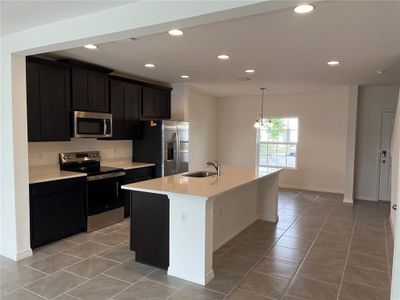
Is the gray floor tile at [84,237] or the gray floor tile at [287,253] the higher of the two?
the gray floor tile at [84,237]

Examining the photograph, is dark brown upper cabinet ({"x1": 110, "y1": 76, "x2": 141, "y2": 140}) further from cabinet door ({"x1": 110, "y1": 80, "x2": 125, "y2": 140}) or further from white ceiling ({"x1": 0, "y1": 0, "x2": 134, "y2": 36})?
white ceiling ({"x1": 0, "y1": 0, "x2": 134, "y2": 36})

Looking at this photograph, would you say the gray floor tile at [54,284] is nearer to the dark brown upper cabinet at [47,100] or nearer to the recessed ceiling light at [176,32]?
the dark brown upper cabinet at [47,100]

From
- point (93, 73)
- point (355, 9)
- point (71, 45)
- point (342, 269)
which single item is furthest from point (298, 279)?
point (93, 73)

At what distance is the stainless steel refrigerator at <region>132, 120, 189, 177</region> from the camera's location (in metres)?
5.38

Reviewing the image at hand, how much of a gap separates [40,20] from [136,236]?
2389 mm

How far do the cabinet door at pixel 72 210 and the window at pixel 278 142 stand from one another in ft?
16.8

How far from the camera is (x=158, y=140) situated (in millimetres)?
5391

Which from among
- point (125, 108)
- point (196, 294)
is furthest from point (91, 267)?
point (125, 108)

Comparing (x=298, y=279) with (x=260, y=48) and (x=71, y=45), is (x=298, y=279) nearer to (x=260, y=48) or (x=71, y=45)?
(x=260, y=48)

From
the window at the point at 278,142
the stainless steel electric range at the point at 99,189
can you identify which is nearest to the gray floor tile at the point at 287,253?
the stainless steel electric range at the point at 99,189

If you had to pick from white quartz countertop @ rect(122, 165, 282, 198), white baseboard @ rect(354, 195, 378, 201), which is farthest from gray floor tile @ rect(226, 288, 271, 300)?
white baseboard @ rect(354, 195, 378, 201)

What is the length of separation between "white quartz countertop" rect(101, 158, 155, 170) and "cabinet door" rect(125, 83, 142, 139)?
0.50m

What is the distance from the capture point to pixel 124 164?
17.6 feet

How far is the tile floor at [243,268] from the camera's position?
8.96ft
